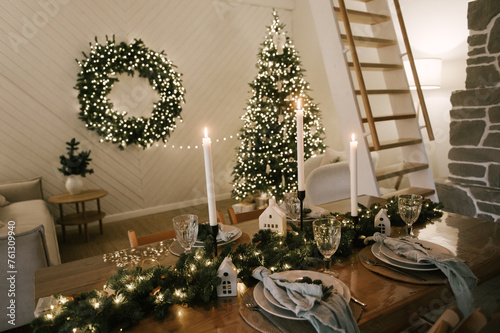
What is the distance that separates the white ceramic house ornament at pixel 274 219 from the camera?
1.30 meters

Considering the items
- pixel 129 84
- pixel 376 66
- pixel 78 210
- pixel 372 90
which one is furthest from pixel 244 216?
pixel 129 84

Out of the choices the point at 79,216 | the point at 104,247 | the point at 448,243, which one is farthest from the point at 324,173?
the point at 79,216

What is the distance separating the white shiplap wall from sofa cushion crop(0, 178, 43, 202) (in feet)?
0.75

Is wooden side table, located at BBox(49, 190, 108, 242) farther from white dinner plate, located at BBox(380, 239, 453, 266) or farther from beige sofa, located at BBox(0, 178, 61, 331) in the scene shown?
white dinner plate, located at BBox(380, 239, 453, 266)

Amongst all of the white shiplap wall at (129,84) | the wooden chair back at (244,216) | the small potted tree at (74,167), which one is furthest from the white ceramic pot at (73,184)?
the wooden chair back at (244,216)

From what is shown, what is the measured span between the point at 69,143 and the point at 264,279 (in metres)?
3.67

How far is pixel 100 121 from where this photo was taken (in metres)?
4.14

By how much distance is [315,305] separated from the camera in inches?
31.8

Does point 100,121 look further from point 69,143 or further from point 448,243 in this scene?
point 448,243

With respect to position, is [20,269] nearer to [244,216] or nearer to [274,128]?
[244,216]

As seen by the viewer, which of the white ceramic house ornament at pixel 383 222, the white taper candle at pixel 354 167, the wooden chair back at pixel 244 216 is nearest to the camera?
the white taper candle at pixel 354 167

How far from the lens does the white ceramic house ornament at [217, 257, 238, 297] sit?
3.15 ft

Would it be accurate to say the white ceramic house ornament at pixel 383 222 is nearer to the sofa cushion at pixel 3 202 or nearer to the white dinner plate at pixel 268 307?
the white dinner plate at pixel 268 307

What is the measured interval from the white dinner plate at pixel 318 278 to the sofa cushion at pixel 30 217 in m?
2.24
